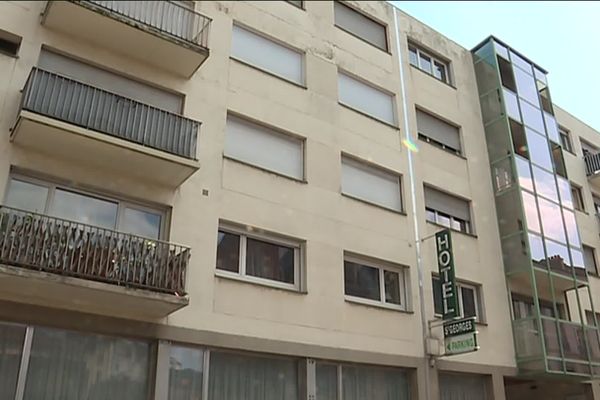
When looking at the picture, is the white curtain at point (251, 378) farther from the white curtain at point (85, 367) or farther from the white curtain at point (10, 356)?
the white curtain at point (10, 356)

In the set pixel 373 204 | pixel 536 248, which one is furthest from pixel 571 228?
pixel 373 204

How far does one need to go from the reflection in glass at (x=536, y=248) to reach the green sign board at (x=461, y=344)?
159 inches

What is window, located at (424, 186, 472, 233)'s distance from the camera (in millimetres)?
13477

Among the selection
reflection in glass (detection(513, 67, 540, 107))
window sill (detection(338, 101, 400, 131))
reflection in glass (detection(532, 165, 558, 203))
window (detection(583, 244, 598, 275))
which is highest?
reflection in glass (detection(513, 67, 540, 107))

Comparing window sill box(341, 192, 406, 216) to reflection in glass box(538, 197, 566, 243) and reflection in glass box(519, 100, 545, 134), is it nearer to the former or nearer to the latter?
reflection in glass box(538, 197, 566, 243)

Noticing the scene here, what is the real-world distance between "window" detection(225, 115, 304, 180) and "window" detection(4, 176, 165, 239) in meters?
2.19

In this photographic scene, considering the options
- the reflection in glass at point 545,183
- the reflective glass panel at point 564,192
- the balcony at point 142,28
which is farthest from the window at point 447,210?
the balcony at point 142,28

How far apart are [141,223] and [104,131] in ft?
5.22

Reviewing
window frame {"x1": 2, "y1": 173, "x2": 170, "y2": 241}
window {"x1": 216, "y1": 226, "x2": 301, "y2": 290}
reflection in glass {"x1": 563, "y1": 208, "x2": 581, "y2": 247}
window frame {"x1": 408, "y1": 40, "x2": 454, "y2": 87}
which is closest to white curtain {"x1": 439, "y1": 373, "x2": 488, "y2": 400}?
window {"x1": 216, "y1": 226, "x2": 301, "y2": 290}

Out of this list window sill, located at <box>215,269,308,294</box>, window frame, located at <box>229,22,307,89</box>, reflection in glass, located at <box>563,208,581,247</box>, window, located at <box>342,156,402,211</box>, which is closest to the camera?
window sill, located at <box>215,269,308,294</box>

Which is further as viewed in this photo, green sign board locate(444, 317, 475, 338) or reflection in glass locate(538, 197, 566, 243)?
reflection in glass locate(538, 197, 566, 243)

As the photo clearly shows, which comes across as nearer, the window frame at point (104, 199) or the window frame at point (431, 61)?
the window frame at point (104, 199)

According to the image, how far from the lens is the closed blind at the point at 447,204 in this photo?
13.6 m

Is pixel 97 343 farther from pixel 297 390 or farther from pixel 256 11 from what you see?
pixel 256 11
